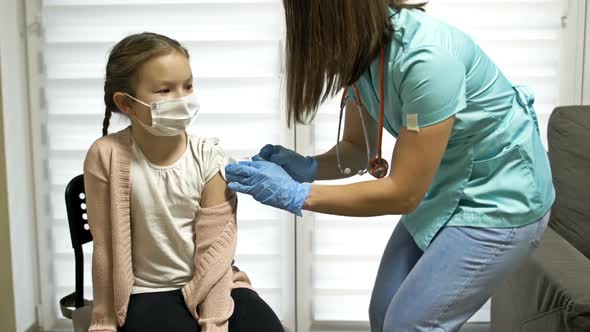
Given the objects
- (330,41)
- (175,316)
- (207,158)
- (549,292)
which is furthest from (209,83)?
(549,292)

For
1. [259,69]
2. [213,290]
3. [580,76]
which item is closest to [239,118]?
[259,69]

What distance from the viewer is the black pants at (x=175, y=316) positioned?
1.74 m

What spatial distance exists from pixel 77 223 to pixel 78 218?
0.05 feet

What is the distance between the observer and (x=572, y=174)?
239 cm

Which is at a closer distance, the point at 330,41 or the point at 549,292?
the point at 330,41

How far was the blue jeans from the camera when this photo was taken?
1.59 meters

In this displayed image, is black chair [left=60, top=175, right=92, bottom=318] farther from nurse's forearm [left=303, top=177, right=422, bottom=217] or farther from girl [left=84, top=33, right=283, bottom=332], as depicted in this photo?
nurse's forearm [left=303, top=177, right=422, bottom=217]

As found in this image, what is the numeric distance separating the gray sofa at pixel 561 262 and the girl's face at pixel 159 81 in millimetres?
1146

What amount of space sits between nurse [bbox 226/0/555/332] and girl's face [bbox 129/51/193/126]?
0.26 m

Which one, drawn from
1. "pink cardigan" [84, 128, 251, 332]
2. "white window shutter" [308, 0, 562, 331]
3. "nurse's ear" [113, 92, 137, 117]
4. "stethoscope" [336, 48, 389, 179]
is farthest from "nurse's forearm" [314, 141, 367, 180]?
"white window shutter" [308, 0, 562, 331]

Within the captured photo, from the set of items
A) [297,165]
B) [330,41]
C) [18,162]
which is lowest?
[18,162]

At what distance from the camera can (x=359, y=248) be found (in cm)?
287

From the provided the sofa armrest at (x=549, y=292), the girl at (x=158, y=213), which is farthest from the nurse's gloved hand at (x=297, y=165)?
the sofa armrest at (x=549, y=292)

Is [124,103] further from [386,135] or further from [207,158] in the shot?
[386,135]
